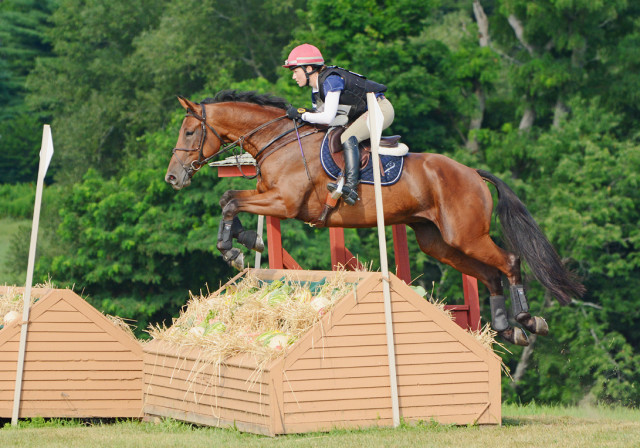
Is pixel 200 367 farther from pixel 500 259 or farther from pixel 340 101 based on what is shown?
pixel 500 259

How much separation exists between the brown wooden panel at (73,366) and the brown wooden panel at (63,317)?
339 mm

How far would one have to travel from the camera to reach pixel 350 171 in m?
8.09

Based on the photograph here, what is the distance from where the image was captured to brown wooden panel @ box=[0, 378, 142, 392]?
8336 millimetres

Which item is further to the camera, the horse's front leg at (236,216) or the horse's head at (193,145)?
the horse's head at (193,145)

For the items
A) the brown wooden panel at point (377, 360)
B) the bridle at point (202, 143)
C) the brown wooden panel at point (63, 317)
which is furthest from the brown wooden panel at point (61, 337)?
the brown wooden panel at point (377, 360)

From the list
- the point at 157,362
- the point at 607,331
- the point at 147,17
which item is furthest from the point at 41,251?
the point at 157,362

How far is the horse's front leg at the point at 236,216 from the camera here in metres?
8.09

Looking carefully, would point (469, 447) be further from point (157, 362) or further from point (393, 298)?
point (157, 362)

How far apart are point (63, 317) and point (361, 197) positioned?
262 centimetres

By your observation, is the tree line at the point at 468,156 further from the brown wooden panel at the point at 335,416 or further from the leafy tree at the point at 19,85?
the leafy tree at the point at 19,85

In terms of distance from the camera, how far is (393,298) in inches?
283

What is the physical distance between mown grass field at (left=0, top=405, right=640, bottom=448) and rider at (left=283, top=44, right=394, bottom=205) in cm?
211

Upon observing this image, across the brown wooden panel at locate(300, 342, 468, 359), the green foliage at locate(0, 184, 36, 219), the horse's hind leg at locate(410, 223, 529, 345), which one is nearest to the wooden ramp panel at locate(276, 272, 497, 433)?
the brown wooden panel at locate(300, 342, 468, 359)

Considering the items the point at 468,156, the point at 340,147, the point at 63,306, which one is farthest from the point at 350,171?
the point at 468,156
